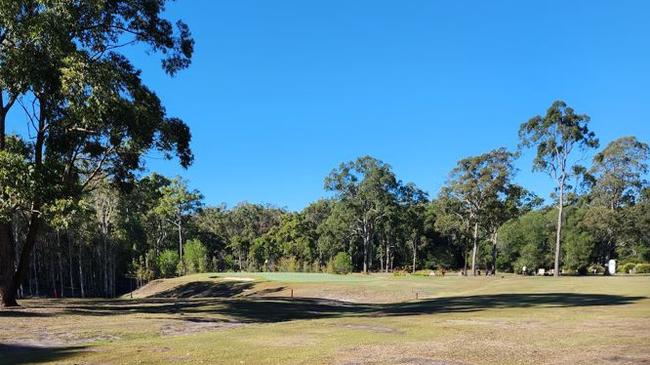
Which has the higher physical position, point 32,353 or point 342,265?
point 32,353

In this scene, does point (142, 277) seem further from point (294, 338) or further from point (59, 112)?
point (294, 338)

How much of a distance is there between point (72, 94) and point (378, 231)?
78.0m

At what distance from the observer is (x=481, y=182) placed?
6844 centimetres

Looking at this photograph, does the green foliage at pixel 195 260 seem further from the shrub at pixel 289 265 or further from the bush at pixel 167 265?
the shrub at pixel 289 265

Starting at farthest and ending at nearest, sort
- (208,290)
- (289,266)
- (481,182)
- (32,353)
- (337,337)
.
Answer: (289,266) < (481,182) < (208,290) < (337,337) < (32,353)

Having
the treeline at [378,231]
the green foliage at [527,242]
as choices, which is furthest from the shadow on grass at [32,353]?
the green foliage at [527,242]

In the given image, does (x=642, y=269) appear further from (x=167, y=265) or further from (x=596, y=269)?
(x=167, y=265)

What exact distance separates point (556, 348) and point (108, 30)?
67.2 feet

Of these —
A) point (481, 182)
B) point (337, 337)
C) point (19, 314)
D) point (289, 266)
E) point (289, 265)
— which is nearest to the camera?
point (337, 337)

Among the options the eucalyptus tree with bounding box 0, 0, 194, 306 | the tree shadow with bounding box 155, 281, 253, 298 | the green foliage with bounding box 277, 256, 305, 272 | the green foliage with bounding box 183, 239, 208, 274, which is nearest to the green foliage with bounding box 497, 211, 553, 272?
the green foliage with bounding box 277, 256, 305, 272

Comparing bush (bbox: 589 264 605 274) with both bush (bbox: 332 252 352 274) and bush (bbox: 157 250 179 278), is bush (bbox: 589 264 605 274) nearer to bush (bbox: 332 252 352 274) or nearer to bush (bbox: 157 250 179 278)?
bush (bbox: 332 252 352 274)

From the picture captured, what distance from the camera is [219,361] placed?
1015 centimetres

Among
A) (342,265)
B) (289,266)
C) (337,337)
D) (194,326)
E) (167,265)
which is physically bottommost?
(289,266)

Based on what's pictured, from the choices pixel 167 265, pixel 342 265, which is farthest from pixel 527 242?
pixel 167 265
